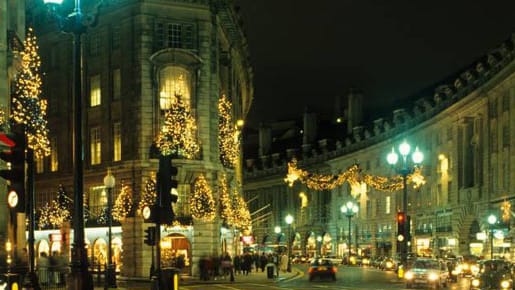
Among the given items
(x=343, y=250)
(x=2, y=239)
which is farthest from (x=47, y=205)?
(x=343, y=250)

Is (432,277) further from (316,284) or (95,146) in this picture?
(95,146)

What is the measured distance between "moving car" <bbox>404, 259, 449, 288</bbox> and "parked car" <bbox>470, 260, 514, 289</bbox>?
172 inches

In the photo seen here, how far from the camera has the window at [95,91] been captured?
6238 cm

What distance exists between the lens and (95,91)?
62.8 metres

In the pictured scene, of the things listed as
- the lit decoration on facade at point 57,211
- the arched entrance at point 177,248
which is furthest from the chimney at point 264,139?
the arched entrance at point 177,248

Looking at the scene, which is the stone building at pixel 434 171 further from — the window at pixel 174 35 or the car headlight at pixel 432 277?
the car headlight at pixel 432 277

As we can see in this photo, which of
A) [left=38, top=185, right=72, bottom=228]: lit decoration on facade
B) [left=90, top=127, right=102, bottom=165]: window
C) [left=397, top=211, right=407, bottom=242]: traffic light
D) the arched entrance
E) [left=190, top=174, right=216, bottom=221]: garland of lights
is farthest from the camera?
[left=38, top=185, right=72, bottom=228]: lit decoration on facade

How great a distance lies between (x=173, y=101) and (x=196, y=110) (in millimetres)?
1761

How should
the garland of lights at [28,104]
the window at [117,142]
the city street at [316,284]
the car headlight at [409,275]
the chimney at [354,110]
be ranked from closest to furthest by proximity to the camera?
the garland of lights at [28,104], the car headlight at [409,275], the city street at [316,284], the window at [117,142], the chimney at [354,110]

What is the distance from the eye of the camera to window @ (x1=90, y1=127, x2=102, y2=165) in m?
62.0

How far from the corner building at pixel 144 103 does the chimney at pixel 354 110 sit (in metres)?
69.1

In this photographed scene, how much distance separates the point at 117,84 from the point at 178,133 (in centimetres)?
583

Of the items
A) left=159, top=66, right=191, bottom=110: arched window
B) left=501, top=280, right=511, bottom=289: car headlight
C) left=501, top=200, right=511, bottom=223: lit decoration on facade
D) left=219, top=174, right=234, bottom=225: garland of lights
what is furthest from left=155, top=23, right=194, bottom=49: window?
left=501, top=280, right=511, bottom=289: car headlight

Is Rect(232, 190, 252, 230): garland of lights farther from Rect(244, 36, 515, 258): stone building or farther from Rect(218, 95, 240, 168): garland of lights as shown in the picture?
Rect(244, 36, 515, 258): stone building
